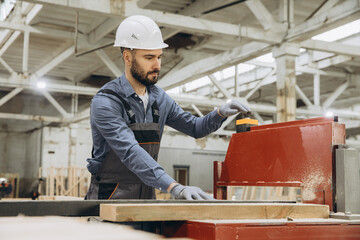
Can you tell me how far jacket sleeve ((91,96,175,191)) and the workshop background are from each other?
377 cm

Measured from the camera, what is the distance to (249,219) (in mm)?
1801

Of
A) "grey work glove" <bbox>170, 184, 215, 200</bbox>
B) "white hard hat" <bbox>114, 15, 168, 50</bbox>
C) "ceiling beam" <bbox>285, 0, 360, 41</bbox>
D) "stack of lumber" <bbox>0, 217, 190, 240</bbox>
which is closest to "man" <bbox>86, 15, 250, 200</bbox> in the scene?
"white hard hat" <bbox>114, 15, 168, 50</bbox>

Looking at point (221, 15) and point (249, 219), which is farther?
point (221, 15)

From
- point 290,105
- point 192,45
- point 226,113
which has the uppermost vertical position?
point 192,45

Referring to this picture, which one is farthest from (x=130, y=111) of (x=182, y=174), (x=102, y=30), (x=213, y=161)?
(x=182, y=174)

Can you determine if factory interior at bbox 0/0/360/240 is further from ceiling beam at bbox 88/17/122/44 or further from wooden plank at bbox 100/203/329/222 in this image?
ceiling beam at bbox 88/17/122/44

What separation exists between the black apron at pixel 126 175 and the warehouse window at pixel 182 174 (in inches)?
767

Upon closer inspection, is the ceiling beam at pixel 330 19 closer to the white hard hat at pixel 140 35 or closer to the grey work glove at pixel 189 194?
the white hard hat at pixel 140 35

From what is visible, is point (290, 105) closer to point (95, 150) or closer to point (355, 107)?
point (95, 150)

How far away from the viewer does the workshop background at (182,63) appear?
7.27m

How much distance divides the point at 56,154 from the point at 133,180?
56.9 feet

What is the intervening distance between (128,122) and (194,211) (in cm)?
116

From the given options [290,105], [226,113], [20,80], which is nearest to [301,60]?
[290,105]

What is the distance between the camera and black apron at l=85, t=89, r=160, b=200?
109 inches
